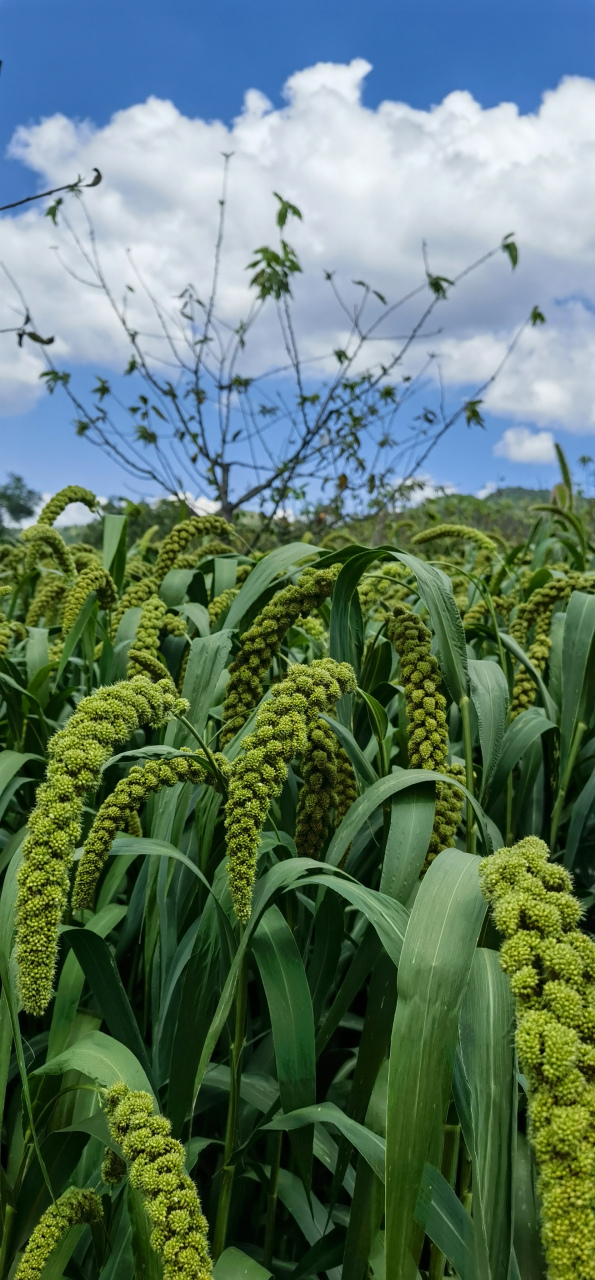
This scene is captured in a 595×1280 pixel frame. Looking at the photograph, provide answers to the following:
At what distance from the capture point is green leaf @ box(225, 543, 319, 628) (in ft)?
5.08

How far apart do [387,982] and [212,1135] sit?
2.12 feet

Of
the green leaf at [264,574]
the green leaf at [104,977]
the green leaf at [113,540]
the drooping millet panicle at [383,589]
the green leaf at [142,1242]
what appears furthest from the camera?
the green leaf at [113,540]

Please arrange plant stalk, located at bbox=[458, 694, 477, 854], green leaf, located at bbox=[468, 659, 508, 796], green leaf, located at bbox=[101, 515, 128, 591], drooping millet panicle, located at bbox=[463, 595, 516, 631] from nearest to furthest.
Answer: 1. plant stalk, located at bbox=[458, 694, 477, 854]
2. green leaf, located at bbox=[468, 659, 508, 796]
3. drooping millet panicle, located at bbox=[463, 595, 516, 631]
4. green leaf, located at bbox=[101, 515, 128, 591]

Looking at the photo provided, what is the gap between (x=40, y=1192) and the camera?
48.6 inches

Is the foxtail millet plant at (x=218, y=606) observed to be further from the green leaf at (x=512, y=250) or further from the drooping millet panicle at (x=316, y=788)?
the green leaf at (x=512, y=250)

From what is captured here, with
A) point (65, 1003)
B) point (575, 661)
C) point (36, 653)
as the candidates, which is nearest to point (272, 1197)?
point (65, 1003)

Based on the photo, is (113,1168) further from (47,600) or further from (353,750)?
(47,600)

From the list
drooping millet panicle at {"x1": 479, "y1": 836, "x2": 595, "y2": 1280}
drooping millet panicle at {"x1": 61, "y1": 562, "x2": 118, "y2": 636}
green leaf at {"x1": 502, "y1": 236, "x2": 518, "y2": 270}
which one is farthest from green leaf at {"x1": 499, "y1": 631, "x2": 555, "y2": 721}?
green leaf at {"x1": 502, "y1": 236, "x2": 518, "y2": 270}

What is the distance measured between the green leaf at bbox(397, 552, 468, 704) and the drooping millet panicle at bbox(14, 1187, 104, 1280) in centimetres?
86

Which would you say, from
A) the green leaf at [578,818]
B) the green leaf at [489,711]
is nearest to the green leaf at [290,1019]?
the green leaf at [489,711]

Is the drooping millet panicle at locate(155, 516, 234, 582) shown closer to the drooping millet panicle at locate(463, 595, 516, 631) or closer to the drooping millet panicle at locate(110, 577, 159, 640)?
the drooping millet panicle at locate(110, 577, 159, 640)

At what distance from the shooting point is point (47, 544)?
2336 mm

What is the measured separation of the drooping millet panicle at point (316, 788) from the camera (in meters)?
1.21

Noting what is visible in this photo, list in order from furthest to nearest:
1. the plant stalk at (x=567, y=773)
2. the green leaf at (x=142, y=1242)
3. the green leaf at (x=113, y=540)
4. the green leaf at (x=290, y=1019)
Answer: the green leaf at (x=113, y=540), the plant stalk at (x=567, y=773), the green leaf at (x=290, y=1019), the green leaf at (x=142, y=1242)
